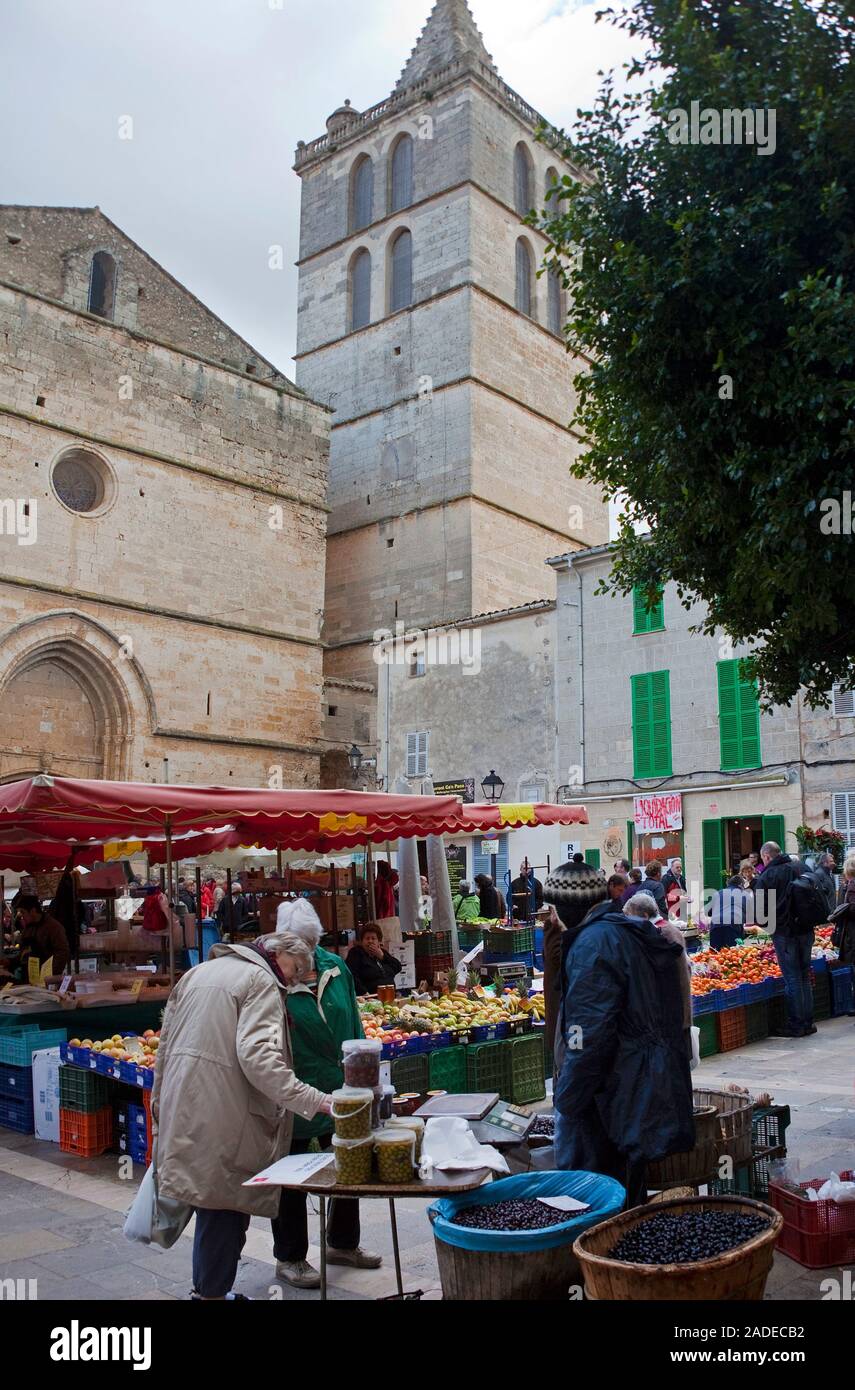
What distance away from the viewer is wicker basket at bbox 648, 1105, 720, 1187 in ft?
14.5

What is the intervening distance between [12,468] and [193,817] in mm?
16682

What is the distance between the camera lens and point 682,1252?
123 inches

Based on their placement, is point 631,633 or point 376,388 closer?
point 631,633

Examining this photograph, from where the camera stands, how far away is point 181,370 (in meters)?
25.9

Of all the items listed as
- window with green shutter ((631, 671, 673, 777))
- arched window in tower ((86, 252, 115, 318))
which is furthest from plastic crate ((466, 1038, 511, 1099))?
arched window in tower ((86, 252, 115, 318))

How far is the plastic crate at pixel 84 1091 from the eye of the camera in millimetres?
6496

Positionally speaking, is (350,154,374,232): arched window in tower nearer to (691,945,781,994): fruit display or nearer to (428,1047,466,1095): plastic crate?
(691,945,781,994): fruit display

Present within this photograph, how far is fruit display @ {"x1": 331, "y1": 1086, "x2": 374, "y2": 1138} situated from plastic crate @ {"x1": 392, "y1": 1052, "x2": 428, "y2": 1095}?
131 inches

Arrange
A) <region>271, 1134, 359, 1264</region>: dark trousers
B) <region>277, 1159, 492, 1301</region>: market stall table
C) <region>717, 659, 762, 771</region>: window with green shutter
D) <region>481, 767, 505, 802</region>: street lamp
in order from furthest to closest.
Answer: <region>481, 767, 505, 802</region>: street lamp < <region>717, 659, 762, 771</region>: window with green shutter < <region>271, 1134, 359, 1264</region>: dark trousers < <region>277, 1159, 492, 1301</region>: market stall table

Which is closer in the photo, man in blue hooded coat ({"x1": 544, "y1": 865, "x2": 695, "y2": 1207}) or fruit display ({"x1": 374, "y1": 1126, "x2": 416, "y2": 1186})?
fruit display ({"x1": 374, "y1": 1126, "x2": 416, "y2": 1186})

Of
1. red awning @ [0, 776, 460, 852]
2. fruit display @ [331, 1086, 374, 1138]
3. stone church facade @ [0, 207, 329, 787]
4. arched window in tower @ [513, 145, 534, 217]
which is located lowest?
fruit display @ [331, 1086, 374, 1138]

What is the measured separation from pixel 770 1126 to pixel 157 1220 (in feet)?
9.77
